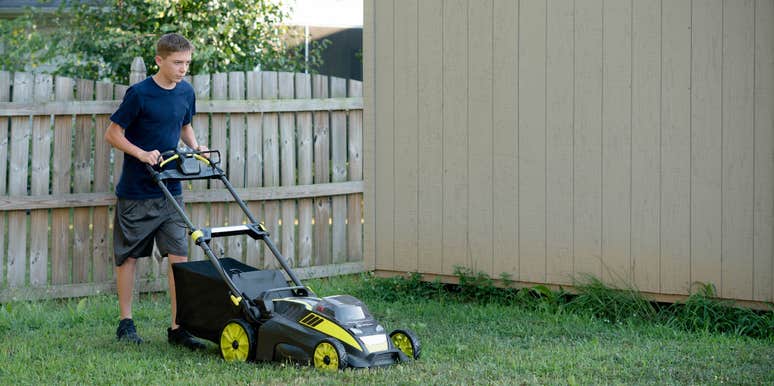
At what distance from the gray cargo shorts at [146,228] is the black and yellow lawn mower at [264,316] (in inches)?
9.9

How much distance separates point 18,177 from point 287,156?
74.6 inches

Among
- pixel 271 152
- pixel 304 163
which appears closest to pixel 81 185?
pixel 271 152

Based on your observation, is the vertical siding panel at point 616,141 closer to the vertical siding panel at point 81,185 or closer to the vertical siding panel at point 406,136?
the vertical siding panel at point 406,136

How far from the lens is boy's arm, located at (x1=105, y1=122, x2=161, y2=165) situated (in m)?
5.37

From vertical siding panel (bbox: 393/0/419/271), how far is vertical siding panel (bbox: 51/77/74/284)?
2.17 meters

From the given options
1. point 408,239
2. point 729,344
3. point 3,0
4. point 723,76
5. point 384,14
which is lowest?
point 729,344

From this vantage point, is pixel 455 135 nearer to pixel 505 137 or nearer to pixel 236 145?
pixel 505 137

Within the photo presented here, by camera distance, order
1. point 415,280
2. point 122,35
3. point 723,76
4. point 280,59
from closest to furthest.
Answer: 1. point 723,76
2. point 415,280
3. point 122,35
4. point 280,59

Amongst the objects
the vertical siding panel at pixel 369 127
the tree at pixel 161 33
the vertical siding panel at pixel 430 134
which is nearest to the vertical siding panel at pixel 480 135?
the vertical siding panel at pixel 430 134

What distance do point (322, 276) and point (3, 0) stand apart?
27.0ft

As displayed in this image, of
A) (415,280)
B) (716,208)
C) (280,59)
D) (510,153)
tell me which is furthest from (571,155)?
(280,59)

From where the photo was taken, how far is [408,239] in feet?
23.6

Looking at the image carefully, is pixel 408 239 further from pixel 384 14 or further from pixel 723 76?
pixel 723 76

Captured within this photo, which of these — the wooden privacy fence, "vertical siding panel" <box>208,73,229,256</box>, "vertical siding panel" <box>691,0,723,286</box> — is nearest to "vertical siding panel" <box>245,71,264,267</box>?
the wooden privacy fence
